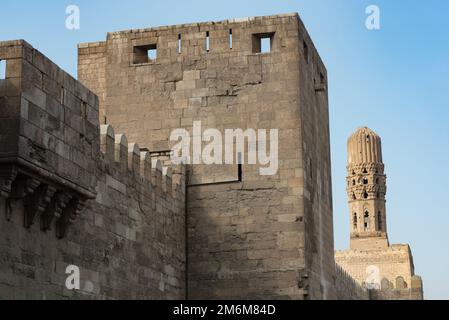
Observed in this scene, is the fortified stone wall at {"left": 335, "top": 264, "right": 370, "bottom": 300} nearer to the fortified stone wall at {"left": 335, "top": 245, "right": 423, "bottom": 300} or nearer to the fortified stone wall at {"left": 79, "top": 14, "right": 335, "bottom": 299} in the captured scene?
the fortified stone wall at {"left": 79, "top": 14, "right": 335, "bottom": 299}

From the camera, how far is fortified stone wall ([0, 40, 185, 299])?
978 cm

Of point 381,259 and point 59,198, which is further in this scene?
point 381,259

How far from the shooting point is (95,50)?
667 inches

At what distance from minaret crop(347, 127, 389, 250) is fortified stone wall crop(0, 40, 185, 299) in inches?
1731

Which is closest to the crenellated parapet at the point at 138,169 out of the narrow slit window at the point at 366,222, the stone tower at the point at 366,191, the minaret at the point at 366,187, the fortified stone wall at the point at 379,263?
the fortified stone wall at the point at 379,263

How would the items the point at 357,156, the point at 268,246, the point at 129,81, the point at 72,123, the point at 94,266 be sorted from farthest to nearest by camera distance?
the point at 357,156
the point at 129,81
the point at 268,246
the point at 94,266
the point at 72,123

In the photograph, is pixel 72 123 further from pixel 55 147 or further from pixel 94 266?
pixel 94 266

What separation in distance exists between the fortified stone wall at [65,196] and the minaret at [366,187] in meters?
44.0

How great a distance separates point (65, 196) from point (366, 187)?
48.2 m

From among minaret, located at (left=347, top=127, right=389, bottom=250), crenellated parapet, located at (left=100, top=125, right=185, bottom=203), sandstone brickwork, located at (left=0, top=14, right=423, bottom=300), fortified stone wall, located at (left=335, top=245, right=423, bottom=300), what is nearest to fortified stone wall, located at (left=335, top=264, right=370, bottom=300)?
sandstone brickwork, located at (left=0, top=14, right=423, bottom=300)

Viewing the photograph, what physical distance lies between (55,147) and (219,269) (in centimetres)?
570

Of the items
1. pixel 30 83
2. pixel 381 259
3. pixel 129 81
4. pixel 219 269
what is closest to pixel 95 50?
pixel 129 81

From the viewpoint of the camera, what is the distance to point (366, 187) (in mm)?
57719

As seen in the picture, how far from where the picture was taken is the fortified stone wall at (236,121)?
A: 15.2 meters
